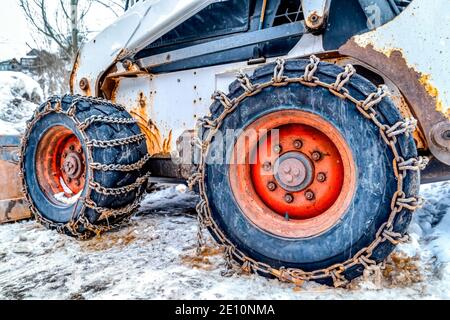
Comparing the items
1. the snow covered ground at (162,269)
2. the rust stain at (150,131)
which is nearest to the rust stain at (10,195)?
the snow covered ground at (162,269)

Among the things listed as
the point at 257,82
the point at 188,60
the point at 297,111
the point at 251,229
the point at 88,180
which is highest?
the point at 188,60

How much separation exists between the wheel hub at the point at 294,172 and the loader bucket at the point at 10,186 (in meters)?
2.43

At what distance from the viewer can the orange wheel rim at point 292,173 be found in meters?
1.73

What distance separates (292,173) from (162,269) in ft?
2.71

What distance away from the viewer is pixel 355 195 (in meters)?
1.59

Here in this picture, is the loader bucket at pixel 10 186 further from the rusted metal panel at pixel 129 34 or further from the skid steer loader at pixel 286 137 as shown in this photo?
the rusted metal panel at pixel 129 34

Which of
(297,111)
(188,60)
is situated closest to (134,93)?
(188,60)

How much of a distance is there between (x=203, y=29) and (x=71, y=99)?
1.09m

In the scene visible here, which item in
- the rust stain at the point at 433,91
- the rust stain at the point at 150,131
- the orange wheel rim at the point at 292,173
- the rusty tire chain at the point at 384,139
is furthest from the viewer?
the rust stain at the point at 150,131

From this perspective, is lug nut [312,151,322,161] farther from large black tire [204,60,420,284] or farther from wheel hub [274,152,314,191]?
large black tire [204,60,420,284]

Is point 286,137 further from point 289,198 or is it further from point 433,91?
point 433,91

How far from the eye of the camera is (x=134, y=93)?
323 cm

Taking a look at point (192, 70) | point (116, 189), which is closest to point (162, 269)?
point (116, 189)
